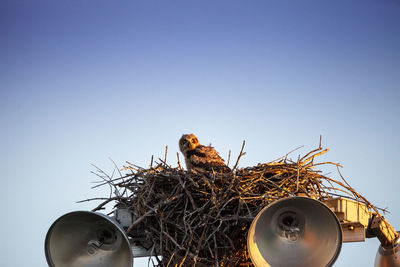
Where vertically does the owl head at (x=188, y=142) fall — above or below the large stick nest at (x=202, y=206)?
above

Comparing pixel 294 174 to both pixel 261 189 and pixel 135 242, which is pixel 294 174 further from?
pixel 135 242

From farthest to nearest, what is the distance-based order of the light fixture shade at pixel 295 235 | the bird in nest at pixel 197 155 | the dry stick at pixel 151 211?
the bird in nest at pixel 197 155, the dry stick at pixel 151 211, the light fixture shade at pixel 295 235

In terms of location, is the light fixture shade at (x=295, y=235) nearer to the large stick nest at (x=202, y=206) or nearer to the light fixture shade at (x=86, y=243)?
the large stick nest at (x=202, y=206)

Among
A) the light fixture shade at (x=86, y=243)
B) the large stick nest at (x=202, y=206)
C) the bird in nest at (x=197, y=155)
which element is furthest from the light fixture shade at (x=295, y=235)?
the bird in nest at (x=197, y=155)

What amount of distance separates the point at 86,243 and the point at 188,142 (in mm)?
2832

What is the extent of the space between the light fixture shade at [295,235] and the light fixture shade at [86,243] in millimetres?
1246

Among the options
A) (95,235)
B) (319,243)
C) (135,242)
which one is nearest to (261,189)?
(319,243)

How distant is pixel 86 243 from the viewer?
4754 millimetres

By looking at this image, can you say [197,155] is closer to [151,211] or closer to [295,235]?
[151,211]

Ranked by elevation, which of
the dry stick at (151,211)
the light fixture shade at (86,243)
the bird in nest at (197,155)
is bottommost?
the light fixture shade at (86,243)

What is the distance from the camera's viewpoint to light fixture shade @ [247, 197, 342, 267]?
163 inches

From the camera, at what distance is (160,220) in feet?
15.0

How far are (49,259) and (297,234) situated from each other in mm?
2416

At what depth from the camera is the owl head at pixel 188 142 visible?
23.6 feet
